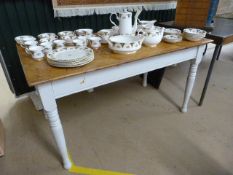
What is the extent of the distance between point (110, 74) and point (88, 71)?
0.51 feet

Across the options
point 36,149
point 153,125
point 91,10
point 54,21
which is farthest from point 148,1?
point 36,149

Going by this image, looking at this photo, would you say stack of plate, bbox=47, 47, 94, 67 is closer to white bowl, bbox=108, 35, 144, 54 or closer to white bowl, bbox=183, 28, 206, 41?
white bowl, bbox=108, 35, 144, 54

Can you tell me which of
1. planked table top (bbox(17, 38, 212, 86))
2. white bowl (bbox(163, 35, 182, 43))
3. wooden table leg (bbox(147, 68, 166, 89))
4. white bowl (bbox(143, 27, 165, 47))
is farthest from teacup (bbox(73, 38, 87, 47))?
wooden table leg (bbox(147, 68, 166, 89))

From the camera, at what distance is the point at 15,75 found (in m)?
1.74

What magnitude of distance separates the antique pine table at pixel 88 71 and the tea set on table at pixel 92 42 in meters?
0.04

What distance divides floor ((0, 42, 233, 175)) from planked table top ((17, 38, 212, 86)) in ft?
2.22

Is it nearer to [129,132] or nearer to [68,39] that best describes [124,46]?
[68,39]

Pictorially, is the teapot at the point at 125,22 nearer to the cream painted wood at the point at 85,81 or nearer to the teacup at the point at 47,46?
the cream painted wood at the point at 85,81

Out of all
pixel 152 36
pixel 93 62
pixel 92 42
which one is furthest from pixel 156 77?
pixel 93 62

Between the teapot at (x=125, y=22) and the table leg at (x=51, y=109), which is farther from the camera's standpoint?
the teapot at (x=125, y=22)

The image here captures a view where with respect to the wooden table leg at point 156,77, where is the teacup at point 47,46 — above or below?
above

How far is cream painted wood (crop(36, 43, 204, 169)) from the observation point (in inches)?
34.8

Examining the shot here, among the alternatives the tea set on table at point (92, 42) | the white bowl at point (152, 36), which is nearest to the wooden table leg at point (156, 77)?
the tea set on table at point (92, 42)

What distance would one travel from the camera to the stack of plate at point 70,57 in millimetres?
922
